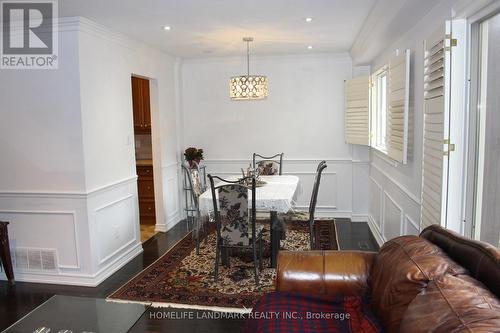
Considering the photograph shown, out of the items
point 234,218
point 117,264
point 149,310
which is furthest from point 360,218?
point 149,310

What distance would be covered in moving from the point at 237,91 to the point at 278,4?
4.66 feet

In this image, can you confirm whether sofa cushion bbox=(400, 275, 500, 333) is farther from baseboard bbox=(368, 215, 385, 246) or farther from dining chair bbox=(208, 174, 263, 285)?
baseboard bbox=(368, 215, 385, 246)

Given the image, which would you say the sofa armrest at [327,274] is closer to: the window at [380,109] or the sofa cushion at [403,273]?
the sofa cushion at [403,273]

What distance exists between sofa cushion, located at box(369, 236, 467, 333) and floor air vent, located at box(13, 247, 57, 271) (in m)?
3.13

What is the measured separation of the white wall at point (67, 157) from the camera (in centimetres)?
362

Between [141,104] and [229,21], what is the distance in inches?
104

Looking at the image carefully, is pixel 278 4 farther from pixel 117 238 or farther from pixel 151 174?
pixel 151 174

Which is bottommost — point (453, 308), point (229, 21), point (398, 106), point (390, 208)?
point (390, 208)

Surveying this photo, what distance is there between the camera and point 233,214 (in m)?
3.52

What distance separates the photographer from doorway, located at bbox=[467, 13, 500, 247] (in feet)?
6.94

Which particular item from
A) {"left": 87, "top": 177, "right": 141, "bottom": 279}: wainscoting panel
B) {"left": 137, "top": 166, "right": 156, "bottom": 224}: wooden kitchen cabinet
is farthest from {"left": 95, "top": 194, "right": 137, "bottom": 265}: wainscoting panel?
{"left": 137, "top": 166, "right": 156, "bottom": 224}: wooden kitchen cabinet

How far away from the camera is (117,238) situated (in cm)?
421

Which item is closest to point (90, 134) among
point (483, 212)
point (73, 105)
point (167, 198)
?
point (73, 105)

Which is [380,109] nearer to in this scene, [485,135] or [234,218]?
[234,218]
